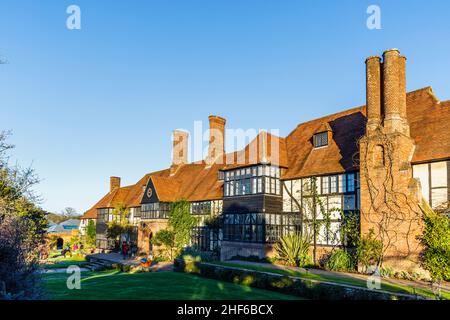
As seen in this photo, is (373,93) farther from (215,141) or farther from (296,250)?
(215,141)

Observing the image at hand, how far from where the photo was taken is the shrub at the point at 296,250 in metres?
22.5

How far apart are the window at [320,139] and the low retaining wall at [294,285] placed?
11.0 metres

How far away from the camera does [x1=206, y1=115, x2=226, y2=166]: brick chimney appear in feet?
122

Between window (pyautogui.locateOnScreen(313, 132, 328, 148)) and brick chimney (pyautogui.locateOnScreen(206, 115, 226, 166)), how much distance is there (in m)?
13.0

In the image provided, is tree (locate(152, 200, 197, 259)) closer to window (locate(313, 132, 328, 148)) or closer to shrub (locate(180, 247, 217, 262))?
shrub (locate(180, 247, 217, 262))

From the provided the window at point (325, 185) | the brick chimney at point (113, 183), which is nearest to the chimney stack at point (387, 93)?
the window at point (325, 185)

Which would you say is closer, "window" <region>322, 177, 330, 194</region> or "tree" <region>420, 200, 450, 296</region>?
"tree" <region>420, 200, 450, 296</region>

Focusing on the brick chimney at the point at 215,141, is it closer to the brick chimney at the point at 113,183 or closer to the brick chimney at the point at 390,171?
the brick chimney at the point at 113,183

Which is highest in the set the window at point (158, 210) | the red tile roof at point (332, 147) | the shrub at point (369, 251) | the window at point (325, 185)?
the red tile roof at point (332, 147)

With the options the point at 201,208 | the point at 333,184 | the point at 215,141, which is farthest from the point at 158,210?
the point at 333,184

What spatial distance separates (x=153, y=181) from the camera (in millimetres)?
35594

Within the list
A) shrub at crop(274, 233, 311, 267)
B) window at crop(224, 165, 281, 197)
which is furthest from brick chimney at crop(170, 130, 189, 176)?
shrub at crop(274, 233, 311, 267)
